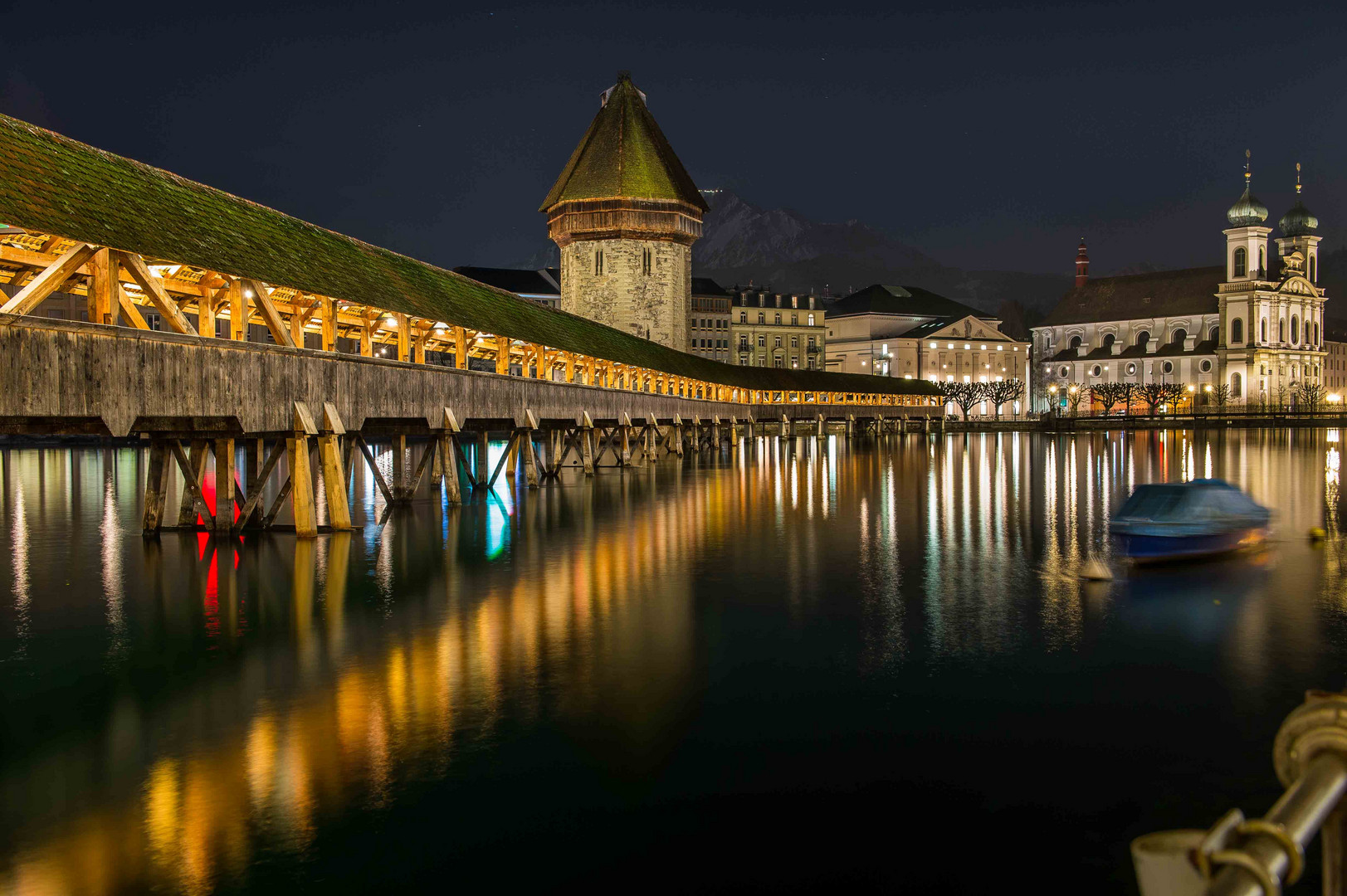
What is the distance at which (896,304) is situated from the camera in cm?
13625

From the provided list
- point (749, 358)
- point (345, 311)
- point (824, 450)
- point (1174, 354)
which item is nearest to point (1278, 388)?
point (1174, 354)

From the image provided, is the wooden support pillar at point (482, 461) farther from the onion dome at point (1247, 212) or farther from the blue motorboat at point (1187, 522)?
the onion dome at point (1247, 212)

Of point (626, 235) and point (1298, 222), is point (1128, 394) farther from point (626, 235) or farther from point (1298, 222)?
point (626, 235)

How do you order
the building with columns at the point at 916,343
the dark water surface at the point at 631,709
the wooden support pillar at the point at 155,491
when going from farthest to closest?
the building with columns at the point at 916,343, the wooden support pillar at the point at 155,491, the dark water surface at the point at 631,709

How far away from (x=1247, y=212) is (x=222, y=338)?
13054 centimetres

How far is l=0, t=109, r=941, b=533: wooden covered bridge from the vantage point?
1330 cm

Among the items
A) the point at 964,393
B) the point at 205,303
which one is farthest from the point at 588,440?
the point at 964,393

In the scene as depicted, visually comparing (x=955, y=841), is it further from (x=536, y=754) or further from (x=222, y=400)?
(x=222, y=400)

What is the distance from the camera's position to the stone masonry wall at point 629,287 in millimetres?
65188

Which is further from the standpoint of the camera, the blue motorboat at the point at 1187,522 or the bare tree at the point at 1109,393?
the bare tree at the point at 1109,393

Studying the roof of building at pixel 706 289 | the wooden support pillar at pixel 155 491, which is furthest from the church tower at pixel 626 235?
the roof of building at pixel 706 289

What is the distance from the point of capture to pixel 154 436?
18.7m

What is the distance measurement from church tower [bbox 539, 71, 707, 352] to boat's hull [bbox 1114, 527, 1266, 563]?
48.6m

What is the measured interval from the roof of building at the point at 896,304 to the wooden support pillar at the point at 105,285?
407ft
